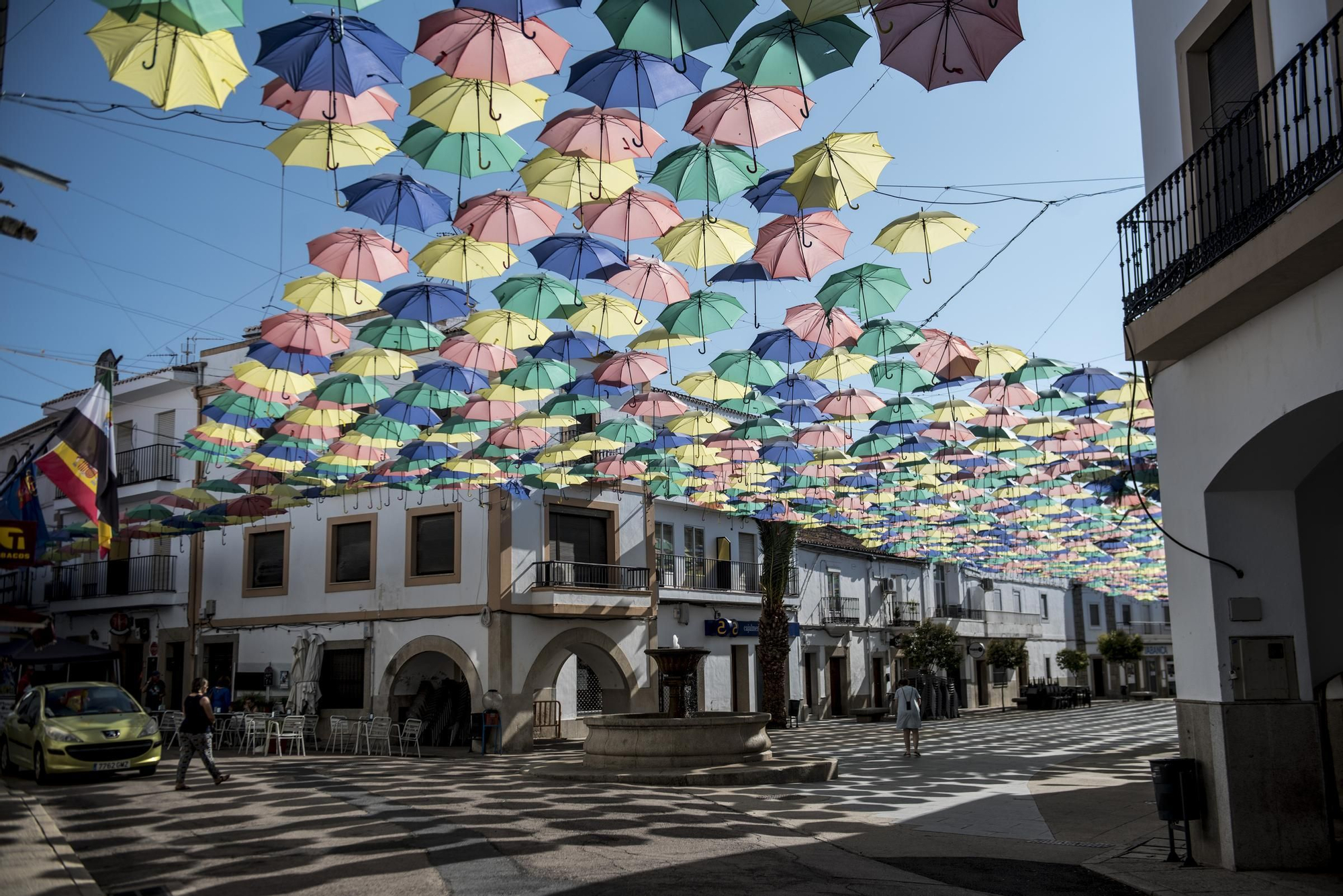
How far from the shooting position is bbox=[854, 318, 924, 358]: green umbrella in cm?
1501

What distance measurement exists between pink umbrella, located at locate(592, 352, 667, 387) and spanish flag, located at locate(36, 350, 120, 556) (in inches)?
289

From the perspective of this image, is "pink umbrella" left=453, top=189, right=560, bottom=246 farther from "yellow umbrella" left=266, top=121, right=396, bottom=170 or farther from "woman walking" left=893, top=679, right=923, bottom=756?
"woman walking" left=893, top=679, right=923, bottom=756

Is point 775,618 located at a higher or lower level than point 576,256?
lower

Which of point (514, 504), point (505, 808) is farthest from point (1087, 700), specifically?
point (505, 808)

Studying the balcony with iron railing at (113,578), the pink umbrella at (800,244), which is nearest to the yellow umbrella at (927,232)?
the pink umbrella at (800,244)

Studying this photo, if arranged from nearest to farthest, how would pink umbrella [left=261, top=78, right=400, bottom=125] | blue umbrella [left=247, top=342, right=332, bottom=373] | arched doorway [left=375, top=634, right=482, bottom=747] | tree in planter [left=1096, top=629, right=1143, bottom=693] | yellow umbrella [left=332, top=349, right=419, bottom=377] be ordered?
1. pink umbrella [left=261, top=78, right=400, bottom=125]
2. blue umbrella [left=247, top=342, right=332, bottom=373]
3. yellow umbrella [left=332, top=349, right=419, bottom=377]
4. arched doorway [left=375, top=634, right=482, bottom=747]
5. tree in planter [left=1096, top=629, right=1143, bottom=693]

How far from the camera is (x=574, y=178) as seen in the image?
1086 cm

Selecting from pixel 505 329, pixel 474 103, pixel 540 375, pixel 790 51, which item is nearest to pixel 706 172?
pixel 790 51

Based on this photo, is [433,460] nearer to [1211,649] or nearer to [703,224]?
[703,224]

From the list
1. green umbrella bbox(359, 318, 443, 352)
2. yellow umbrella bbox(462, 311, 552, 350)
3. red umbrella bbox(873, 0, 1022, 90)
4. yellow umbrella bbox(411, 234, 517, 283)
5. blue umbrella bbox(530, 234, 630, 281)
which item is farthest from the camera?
green umbrella bbox(359, 318, 443, 352)

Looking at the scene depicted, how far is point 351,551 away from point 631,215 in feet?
60.2

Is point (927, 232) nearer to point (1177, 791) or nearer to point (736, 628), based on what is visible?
point (1177, 791)

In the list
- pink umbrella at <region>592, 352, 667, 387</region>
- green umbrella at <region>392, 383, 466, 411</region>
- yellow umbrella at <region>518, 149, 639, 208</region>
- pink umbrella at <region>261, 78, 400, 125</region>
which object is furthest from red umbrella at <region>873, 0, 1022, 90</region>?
green umbrella at <region>392, 383, 466, 411</region>

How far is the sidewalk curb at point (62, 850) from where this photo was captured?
Answer: 319 inches
